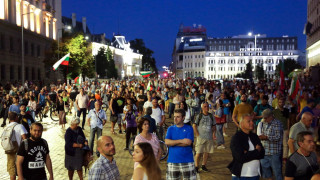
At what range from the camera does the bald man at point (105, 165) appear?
4570mm

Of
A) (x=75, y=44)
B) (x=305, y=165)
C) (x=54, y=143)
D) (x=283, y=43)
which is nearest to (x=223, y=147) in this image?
(x=54, y=143)

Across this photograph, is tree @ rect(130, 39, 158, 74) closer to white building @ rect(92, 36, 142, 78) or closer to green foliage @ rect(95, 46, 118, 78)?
white building @ rect(92, 36, 142, 78)

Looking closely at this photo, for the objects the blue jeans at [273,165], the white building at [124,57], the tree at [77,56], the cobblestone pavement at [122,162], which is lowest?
the cobblestone pavement at [122,162]

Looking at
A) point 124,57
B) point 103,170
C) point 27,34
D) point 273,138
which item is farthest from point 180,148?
point 124,57

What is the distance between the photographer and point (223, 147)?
1280cm

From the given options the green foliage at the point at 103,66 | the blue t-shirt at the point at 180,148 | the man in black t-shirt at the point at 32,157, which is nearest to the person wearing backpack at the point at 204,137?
the blue t-shirt at the point at 180,148

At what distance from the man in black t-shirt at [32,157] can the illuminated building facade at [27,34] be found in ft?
97.2

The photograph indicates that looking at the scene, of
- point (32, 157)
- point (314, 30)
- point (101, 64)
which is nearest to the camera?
point (32, 157)

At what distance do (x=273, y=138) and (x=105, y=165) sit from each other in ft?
13.7

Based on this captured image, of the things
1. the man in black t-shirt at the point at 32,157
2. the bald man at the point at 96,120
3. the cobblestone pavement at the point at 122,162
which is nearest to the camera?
the man in black t-shirt at the point at 32,157

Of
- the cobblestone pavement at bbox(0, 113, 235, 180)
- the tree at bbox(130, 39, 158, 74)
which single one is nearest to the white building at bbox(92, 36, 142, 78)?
the tree at bbox(130, 39, 158, 74)

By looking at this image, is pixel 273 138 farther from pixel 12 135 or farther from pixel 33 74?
pixel 33 74

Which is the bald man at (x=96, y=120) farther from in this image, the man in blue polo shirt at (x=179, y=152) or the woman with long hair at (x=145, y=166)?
the woman with long hair at (x=145, y=166)

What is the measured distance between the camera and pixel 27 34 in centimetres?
4559
